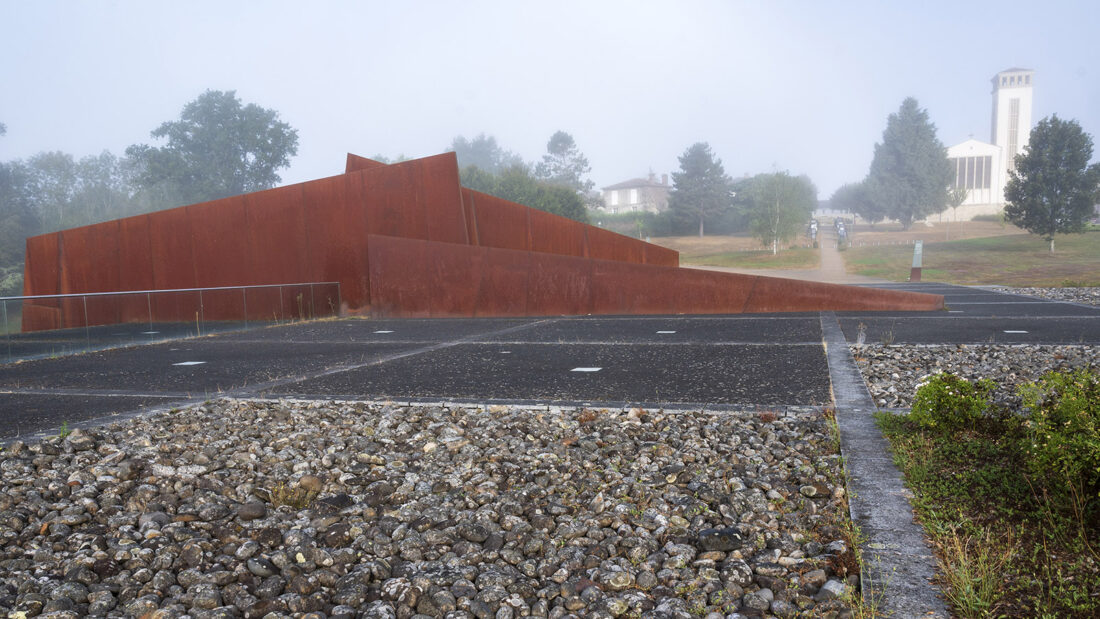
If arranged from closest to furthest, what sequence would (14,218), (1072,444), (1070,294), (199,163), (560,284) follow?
1. (1072,444)
2. (560,284)
3. (1070,294)
4. (14,218)
5. (199,163)

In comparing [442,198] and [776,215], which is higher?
[776,215]

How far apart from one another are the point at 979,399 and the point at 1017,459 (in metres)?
0.58

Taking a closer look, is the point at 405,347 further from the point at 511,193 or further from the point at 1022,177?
the point at 1022,177

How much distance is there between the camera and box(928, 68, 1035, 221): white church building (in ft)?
310

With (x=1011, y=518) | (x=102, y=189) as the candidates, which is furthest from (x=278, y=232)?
(x=102, y=189)

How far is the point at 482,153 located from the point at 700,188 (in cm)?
6242

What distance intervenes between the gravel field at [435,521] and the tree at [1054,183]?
146 ft

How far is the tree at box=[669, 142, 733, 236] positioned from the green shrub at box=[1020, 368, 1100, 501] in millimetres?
64364

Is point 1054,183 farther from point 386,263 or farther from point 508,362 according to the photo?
point 508,362

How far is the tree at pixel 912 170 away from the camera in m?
66.4

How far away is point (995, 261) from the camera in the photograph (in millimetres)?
36031

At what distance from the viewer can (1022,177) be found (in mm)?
42844

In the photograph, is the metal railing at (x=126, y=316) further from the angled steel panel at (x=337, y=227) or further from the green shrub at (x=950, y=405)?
the green shrub at (x=950, y=405)

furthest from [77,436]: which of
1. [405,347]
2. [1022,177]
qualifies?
[1022,177]
